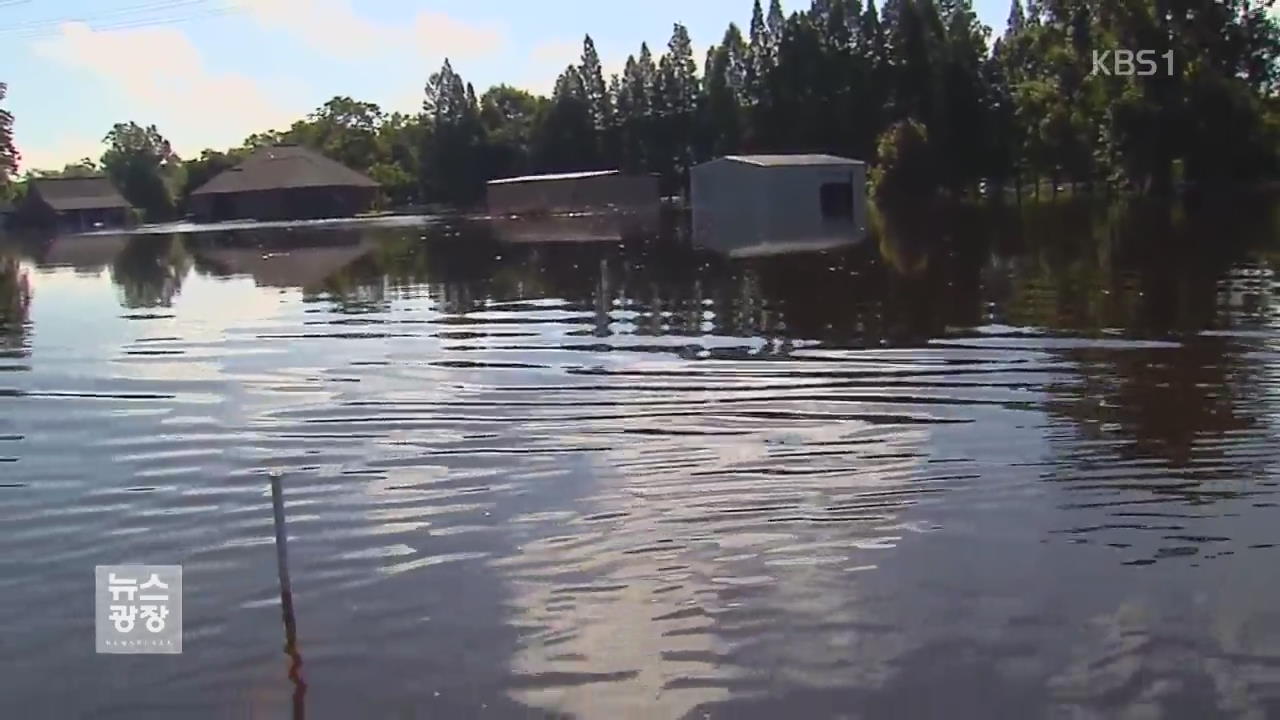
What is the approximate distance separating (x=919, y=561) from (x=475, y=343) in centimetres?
1072

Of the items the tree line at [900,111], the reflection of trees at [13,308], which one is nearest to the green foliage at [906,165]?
the tree line at [900,111]

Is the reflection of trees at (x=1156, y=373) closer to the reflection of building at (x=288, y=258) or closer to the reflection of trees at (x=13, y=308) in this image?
the reflection of trees at (x=13, y=308)

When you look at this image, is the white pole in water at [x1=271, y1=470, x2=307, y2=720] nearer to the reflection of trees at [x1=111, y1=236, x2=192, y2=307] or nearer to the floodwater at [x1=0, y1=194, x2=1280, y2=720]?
the floodwater at [x1=0, y1=194, x2=1280, y2=720]

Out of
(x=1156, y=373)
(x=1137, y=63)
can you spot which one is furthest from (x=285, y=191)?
(x=1156, y=373)

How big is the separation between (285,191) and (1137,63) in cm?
6001

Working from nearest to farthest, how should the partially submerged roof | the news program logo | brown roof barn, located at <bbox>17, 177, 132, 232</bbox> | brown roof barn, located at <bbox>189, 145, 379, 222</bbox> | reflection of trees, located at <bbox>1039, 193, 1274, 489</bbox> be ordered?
the news program logo, reflection of trees, located at <bbox>1039, 193, 1274, 489</bbox>, brown roof barn, located at <bbox>189, 145, 379, 222</bbox>, brown roof barn, located at <bbox>17, 177, 132, 232</bbox>, the partially submerged roof

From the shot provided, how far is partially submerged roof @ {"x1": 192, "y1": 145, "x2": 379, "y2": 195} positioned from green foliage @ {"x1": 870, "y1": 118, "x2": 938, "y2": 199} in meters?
41.4

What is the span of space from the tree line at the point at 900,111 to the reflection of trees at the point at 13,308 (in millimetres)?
46074

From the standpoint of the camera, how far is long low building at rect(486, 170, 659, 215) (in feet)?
282

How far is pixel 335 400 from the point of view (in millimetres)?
13703

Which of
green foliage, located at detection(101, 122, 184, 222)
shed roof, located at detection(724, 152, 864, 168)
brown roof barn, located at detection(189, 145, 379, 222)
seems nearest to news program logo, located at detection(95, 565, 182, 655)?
shed roof, located at detection(724, 152, 864, 168)

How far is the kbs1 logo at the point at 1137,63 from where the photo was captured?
6038cm

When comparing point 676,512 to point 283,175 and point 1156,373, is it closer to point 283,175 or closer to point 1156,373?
point 1156,373

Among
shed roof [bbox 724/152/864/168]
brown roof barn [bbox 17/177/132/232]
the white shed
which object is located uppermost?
brown roof barn [bbox 17/177/132/232]
